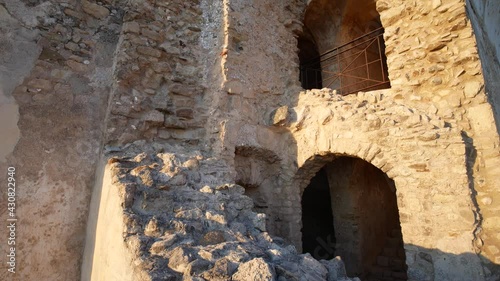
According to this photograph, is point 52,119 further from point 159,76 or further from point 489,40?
point 489,40

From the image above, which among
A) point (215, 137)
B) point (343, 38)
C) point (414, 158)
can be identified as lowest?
point (414, 158)

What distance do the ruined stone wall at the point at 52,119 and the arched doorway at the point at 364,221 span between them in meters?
4.01

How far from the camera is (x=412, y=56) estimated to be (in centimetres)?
373

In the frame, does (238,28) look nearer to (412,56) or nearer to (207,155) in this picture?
(207,155)

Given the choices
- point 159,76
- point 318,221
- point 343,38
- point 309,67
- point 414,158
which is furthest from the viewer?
point 318,221

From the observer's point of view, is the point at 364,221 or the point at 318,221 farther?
the point at 318,221

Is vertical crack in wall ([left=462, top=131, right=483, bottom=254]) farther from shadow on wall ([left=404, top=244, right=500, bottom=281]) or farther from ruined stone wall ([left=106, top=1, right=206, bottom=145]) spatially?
ruined stone wall ([left=106, top=1, right=206, bottom=145])

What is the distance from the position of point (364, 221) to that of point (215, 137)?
331 cm

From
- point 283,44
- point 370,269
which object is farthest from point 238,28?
point 370,269

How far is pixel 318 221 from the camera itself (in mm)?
7289

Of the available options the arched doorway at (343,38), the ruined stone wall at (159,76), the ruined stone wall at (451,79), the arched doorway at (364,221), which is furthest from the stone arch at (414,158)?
the arched doorway at (343,38)

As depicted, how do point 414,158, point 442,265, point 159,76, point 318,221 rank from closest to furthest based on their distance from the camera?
point 442,265, point 414,158, point 159,76, point 318,221

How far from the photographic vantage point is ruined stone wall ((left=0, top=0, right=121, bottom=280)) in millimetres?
2768

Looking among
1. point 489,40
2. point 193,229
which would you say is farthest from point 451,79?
point 193,229
